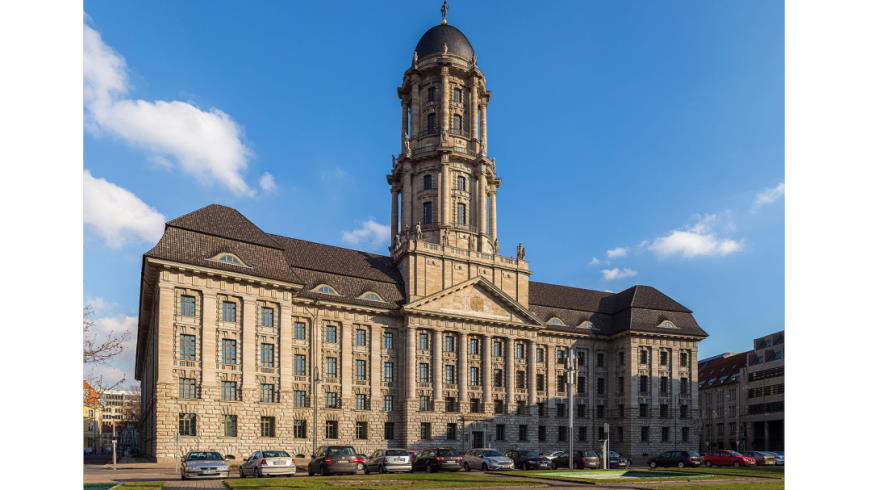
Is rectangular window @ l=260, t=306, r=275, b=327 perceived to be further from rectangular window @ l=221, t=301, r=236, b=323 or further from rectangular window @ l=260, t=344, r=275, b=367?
rectangular window @ l=221, t=301, r=236, b=323

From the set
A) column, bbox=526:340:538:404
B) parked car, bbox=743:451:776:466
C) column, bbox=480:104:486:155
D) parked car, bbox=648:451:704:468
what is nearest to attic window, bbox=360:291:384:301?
column, bbox=526:340:538:404

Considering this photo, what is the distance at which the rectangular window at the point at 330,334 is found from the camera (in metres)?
59.0

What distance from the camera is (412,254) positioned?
65750mm

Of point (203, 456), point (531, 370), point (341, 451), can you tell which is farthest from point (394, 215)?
point (203, 456)

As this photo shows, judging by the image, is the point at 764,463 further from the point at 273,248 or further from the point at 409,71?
the point at 409,71

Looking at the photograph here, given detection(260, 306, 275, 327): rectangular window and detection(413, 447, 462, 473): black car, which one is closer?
detection(413, 447, 462, 473): black car

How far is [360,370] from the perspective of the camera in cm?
6066

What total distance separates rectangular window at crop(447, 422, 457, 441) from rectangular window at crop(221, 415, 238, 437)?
20.5 metres

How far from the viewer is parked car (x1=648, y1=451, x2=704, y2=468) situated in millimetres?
48969

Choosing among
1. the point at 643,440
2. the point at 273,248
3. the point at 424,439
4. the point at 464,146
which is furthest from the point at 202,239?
the point at 643,440

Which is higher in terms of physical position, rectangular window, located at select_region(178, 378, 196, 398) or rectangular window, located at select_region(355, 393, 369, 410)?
rectangular window, located at select_region(178, 378, 196, 398)

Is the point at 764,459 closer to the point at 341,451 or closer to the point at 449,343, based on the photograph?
the point at 449,343

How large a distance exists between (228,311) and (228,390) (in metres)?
5.86

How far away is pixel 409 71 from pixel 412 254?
79.6 ft
